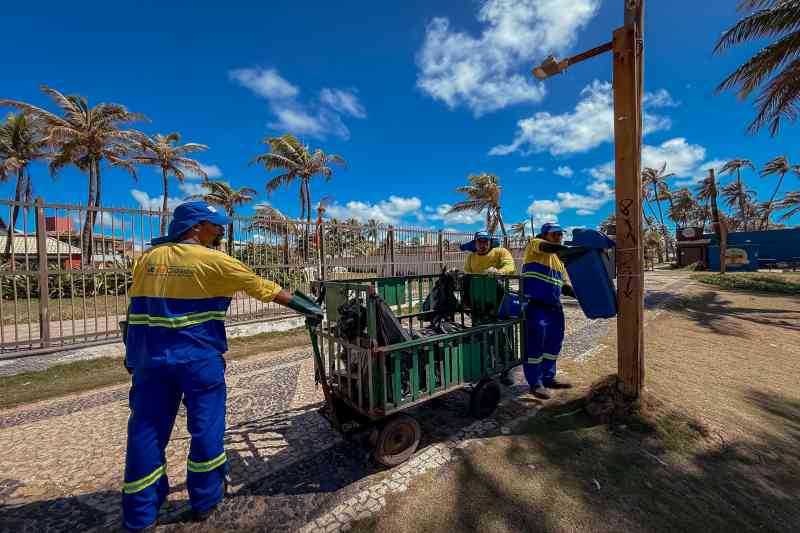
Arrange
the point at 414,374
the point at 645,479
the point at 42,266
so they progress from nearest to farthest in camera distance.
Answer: the point at 645,479, the point at 414,374, the point at 42,266

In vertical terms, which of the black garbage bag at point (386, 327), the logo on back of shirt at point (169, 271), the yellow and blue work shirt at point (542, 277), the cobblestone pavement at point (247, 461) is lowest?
the cobblestone pavement at point (247, 461)

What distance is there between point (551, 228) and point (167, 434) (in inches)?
156

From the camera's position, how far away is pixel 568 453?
2717 mm

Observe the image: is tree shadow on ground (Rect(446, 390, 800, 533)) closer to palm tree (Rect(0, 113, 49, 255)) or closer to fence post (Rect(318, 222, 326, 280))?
fence post (Rect(318, 222, 326, 280))

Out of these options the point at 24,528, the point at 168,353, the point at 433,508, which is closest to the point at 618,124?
the point at 433,508

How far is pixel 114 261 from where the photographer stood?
5.82 meters

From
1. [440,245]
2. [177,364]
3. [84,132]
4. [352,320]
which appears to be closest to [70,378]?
[177,364]

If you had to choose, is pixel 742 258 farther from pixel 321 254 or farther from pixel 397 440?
pixel 397 440

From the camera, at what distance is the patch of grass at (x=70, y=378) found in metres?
4.21

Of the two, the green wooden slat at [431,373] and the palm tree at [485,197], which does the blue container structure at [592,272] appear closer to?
the green wooden slat at [431,373]

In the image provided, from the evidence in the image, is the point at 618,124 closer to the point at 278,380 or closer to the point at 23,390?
the point at 278,380

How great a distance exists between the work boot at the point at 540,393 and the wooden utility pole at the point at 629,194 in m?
0.77

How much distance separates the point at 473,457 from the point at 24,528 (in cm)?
295

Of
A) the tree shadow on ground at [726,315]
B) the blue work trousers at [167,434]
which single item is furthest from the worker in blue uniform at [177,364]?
the tree shadow on ground at [726,315]
